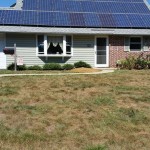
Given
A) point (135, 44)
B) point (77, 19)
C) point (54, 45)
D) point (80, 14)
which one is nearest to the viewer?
point (54, 45)

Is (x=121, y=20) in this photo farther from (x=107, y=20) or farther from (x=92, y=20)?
(x=92, y=20)

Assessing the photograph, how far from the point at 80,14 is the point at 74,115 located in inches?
635

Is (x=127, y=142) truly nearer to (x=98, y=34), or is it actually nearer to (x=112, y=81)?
(x=112, y=81)

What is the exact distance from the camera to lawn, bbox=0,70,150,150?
8695 mm

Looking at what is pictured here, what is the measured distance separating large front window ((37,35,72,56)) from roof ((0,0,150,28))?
89 centimetres

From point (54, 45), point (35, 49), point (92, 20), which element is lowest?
point (35, 49)

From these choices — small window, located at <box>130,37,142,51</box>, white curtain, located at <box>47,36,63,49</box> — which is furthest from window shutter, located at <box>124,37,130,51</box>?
white curtain, located at <box>47,36,63,49</box>

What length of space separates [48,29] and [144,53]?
6.65 metres

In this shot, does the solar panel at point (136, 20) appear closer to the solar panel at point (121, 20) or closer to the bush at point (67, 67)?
the solar panel at point (121, 20)

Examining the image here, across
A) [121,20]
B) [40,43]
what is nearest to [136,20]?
Result: [121,20]

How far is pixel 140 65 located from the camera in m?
24.4

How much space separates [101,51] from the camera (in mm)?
25484

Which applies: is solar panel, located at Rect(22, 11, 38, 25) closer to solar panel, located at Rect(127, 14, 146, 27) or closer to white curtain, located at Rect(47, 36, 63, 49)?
white curtain, located at Rect(47, 36, 63, 49)

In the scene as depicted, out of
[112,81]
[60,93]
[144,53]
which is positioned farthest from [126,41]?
[60,93]
